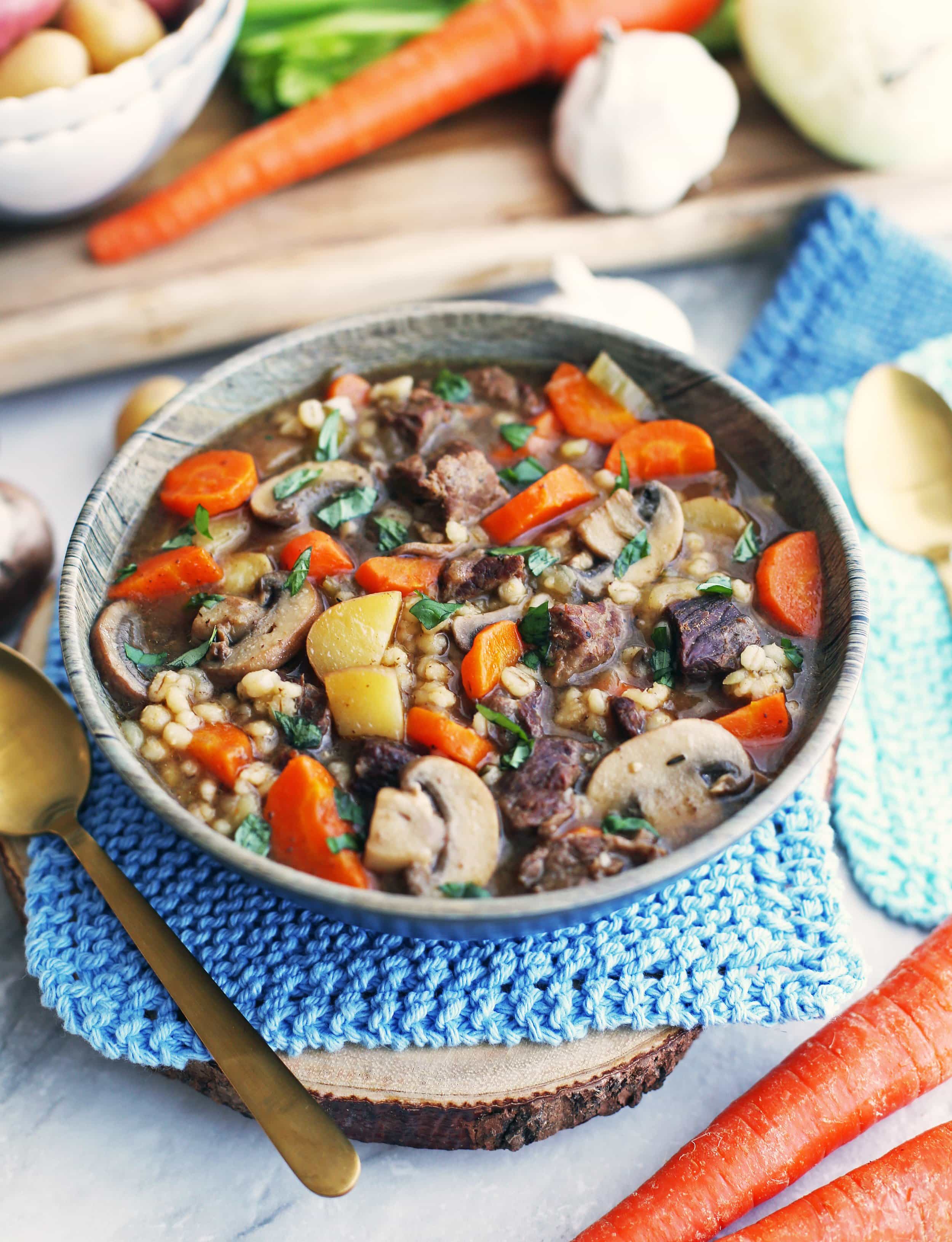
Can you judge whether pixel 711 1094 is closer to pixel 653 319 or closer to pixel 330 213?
pixel 653 319

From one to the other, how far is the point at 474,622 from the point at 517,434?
2.66 ft

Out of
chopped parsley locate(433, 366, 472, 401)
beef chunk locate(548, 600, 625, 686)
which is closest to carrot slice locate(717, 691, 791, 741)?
beef chunk locate(548, 600, 625, 686)

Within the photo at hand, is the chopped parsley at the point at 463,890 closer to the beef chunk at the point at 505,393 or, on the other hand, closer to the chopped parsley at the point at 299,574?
the chopped parsley at the point at 299,574

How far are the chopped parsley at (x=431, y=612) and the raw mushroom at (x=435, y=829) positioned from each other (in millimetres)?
456

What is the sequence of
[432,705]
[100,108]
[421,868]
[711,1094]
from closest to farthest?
1. [421,868]
2. [432,705]
3. [711,1094]
4. [100,108]

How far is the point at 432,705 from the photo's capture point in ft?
9.53

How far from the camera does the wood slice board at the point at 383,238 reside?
181 inches

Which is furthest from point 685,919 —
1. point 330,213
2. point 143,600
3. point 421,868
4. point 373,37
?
point 373,37

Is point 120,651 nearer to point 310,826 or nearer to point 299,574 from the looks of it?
point 299,574

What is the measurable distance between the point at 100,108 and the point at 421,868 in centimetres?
319

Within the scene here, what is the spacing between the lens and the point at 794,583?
10.3 ft

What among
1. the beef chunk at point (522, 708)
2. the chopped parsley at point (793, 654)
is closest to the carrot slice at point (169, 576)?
the beef chunk at point (522, 708)

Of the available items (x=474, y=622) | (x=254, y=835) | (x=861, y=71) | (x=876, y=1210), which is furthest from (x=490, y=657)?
(x=861, y=71)

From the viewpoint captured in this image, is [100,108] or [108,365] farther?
[108,365]
